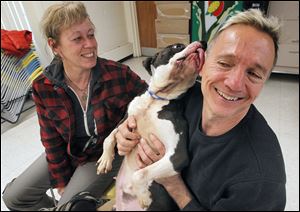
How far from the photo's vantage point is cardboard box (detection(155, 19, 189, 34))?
57 cm

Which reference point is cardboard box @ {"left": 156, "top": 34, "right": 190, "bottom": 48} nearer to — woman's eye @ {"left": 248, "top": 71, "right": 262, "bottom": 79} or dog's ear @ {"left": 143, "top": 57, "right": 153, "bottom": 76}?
dog's ear @ {"left": 143, "top": 57, "right": 153, "bottom": 76}

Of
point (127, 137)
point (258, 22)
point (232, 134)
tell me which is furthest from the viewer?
point (127, 137)

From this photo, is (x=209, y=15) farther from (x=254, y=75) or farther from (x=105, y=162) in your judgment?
(x=105, y=162)

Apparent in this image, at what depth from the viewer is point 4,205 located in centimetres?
101

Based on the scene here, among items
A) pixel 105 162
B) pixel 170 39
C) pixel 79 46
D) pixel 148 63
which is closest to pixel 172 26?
pixel 170 39

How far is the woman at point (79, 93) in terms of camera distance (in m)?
0.62

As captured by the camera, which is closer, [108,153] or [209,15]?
[209,15]

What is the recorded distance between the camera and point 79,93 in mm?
719

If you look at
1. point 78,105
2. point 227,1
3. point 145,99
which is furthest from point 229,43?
point 78,105

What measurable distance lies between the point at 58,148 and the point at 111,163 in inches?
14.6

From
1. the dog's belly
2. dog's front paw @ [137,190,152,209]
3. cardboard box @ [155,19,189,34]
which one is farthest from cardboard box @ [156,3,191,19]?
dog's front paw @ [137,190,152,209]

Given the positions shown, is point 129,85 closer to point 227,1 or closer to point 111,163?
point 111,163

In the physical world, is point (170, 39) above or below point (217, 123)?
above

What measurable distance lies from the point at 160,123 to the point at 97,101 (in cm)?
20
